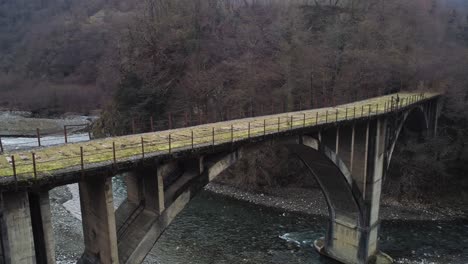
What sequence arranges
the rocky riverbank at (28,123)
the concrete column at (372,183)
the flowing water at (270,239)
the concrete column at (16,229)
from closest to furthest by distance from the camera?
the concrete column at (16,229) → the concrete column at (372,183) → the flowing water at (270,239) → the rocky riverbank at (28,123)

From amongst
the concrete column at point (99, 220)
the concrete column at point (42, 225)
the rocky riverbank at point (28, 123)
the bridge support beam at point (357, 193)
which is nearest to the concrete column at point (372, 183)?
the bridge support beam at point (357, 193)

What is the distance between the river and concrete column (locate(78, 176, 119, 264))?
12526mm

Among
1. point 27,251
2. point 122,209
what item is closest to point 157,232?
point 122,209

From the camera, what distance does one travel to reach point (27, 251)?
27.5 ft

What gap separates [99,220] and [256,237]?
56.5 feet

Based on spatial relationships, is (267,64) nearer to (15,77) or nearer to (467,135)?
(467,135)

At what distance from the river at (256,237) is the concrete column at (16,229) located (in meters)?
15.0

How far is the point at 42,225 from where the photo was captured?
877 centimetres

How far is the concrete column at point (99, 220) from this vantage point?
9.97 meters

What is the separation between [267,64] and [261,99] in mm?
5871

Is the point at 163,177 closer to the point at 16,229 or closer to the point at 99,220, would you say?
the point at 99,220

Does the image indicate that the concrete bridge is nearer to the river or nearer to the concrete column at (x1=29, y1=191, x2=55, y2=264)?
the concrete column at (x1=29, y1=191, x2=55, y2=264)

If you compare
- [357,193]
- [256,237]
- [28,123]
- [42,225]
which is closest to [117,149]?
[42,225]

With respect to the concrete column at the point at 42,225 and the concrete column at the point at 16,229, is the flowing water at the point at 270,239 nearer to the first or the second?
the concrete column at the point at 42,225
